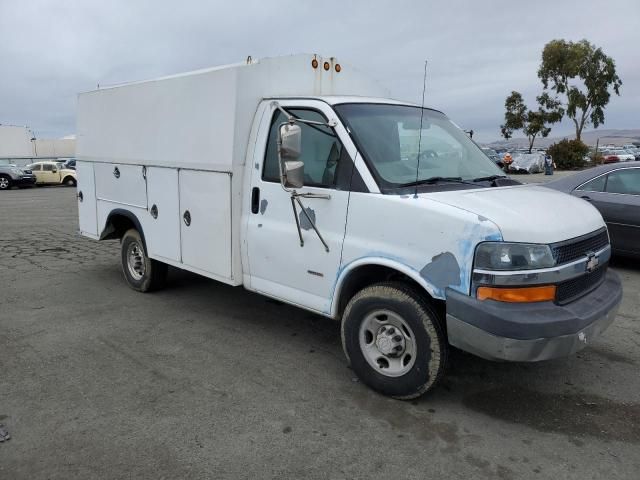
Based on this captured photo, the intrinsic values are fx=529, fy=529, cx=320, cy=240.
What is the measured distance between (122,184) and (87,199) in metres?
1.08

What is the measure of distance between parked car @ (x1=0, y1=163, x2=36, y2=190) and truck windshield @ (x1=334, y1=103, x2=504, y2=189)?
2748 centimetres

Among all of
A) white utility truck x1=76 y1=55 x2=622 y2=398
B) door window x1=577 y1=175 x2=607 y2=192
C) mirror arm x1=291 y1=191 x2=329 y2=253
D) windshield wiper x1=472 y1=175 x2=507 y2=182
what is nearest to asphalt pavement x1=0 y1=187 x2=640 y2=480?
white utility truck x1=76 y1=55 x2=622 y2=398

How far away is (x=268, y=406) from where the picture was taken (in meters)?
3.69

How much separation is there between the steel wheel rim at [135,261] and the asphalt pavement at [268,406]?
0.79 m

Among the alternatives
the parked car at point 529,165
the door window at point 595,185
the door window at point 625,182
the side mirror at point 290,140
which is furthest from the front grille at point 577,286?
the parked car at point 529,165

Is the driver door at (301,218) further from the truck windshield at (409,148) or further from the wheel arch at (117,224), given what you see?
the wheel arch at (117,224)

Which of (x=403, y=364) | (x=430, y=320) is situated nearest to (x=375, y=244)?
(x=430, y=320)

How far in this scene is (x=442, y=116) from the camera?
5.06 m

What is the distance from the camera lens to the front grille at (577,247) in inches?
130

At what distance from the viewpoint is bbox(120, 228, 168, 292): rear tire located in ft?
20.3

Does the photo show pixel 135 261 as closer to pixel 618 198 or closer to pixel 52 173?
pixel 618 198

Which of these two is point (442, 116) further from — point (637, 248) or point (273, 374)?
point (637, 248)

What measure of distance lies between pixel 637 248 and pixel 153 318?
6.25m

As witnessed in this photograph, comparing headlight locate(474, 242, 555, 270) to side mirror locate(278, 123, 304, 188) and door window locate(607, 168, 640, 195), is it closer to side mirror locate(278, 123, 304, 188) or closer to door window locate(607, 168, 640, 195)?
side mirror locate(278, 123, 304, 188)
